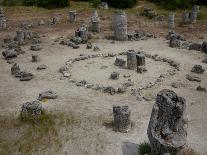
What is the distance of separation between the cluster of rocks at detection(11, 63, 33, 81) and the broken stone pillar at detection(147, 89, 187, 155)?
32.2 feet

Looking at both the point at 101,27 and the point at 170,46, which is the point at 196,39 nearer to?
the point at 170,46

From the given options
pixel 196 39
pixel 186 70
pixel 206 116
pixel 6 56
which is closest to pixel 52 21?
pixel 6 56

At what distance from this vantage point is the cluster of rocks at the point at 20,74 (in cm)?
2226

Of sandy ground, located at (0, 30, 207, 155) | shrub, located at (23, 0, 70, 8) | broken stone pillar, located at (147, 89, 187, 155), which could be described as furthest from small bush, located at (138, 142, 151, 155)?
shrub, located at (23, 0, 70, 8)

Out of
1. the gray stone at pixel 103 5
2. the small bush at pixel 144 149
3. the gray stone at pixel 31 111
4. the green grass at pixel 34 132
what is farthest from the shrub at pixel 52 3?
the small bush at pixel 144 149

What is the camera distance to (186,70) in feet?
77.6

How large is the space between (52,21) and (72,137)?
19.2m

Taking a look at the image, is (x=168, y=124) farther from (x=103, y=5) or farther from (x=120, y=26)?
(x=103, y=5)

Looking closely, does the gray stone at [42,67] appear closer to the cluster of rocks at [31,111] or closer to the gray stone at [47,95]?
the gray stone at [47,95]

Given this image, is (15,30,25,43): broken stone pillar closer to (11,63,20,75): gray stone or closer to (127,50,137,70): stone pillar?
(11,63,20,75): gray stone

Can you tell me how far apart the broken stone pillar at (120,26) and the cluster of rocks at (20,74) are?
28.2 feet

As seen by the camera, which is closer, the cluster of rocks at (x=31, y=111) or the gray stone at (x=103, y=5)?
the cluster of rocks at (x=31, y=111)

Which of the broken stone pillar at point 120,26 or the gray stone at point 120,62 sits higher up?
the broken stone pillar at point 120,26

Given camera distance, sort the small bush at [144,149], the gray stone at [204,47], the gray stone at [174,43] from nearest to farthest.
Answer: the small bush at [144,149], the gray stone at [204,47], the gray stone at [174,43]
